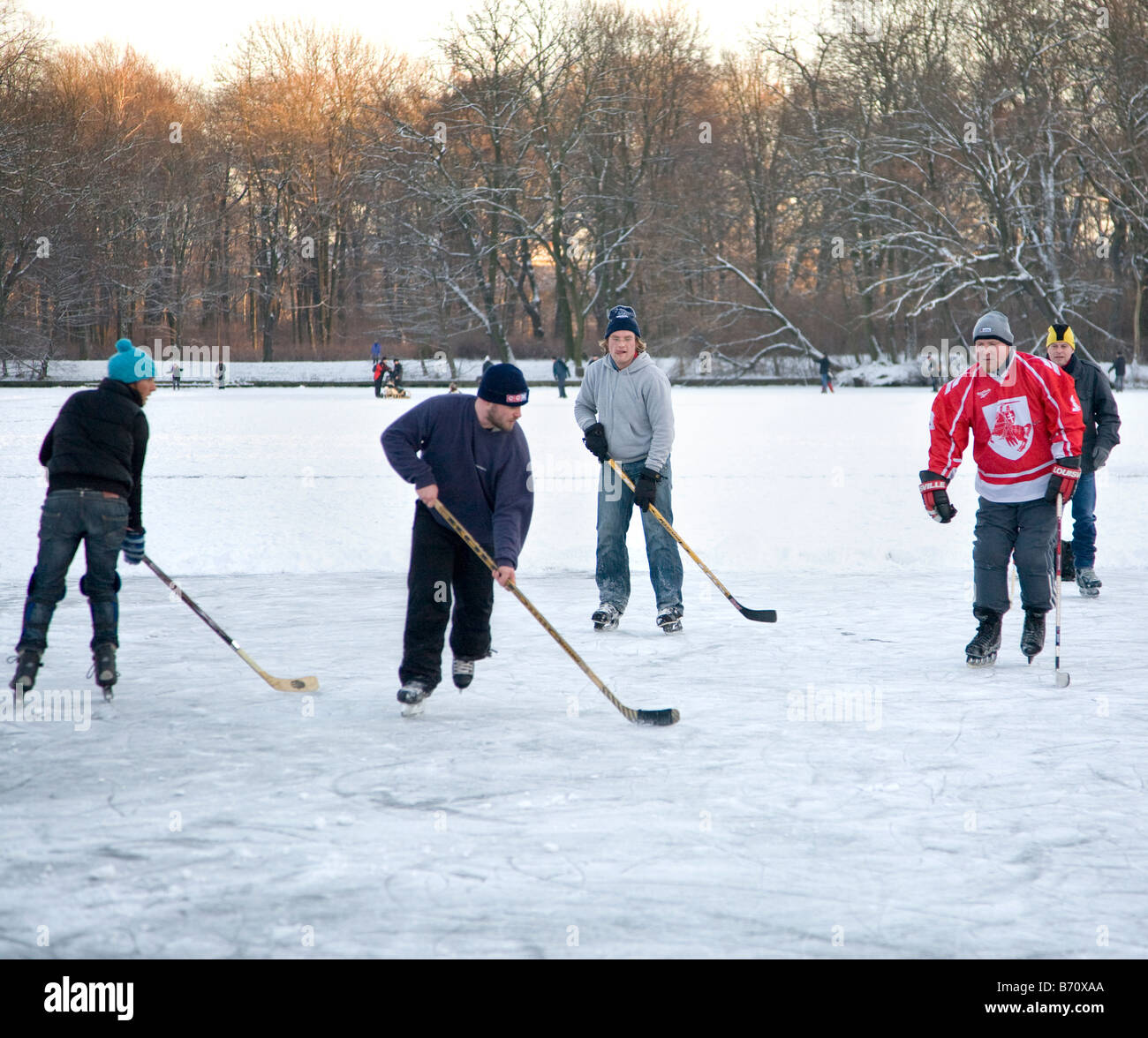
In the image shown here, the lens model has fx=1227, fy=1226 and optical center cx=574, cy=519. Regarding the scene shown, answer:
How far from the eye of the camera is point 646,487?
5.88 meters

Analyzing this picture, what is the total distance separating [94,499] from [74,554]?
213 mm

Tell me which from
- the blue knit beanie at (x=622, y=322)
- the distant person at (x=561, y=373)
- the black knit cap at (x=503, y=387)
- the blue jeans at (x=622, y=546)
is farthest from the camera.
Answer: the distant person at (x=561, y=373)

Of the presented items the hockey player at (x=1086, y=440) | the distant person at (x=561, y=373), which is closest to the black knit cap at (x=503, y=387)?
the hockey player at (x=1086, y=440)

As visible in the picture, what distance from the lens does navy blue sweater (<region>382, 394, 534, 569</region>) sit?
441 cm

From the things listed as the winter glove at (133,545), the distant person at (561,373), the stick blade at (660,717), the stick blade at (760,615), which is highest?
the distant person at (561,373)

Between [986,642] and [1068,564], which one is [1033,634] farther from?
[1068,564]

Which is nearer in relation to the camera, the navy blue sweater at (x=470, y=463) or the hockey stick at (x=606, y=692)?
the hockey stick at (x=606, y=692)

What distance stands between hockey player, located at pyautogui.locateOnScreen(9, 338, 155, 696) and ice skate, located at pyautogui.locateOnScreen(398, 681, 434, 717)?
1108 millimetres

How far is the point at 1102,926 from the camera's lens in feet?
8.71

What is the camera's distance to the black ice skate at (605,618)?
6039 millimetres

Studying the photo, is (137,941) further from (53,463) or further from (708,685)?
(708,685)

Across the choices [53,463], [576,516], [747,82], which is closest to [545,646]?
[53,463]

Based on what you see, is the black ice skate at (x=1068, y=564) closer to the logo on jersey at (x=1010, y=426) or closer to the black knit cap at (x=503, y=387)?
the logo on jersey at (x=1010, y=426)

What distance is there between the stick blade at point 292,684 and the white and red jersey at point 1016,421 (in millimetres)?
2798
